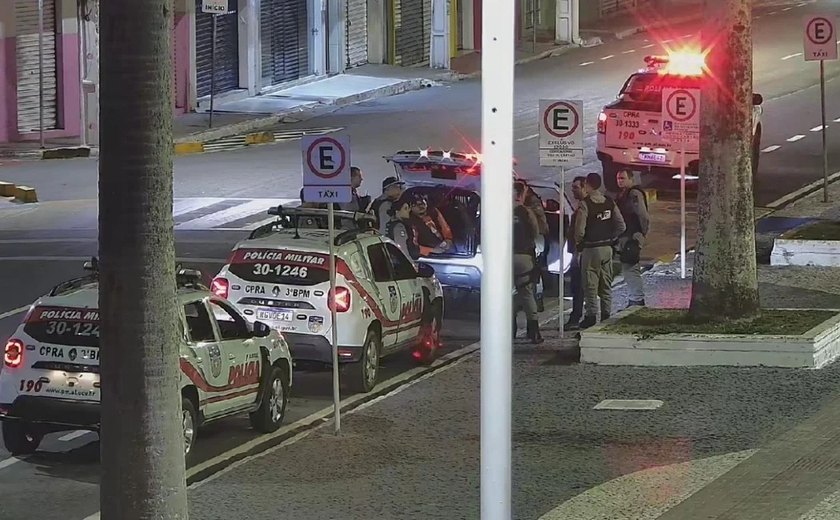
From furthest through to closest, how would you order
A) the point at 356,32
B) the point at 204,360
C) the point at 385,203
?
the point at 356,32 < the point at 385,203 < the point at 204,360

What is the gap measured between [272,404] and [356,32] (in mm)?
31190

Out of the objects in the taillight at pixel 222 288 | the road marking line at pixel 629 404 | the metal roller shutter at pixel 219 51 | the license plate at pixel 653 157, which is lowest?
the road marking line at pixel 629 404

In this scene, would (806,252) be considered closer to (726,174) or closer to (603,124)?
(726,174)

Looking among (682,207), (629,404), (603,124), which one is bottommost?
(629,404)

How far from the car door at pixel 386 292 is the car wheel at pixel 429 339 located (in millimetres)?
770

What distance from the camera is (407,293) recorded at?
17594 mm

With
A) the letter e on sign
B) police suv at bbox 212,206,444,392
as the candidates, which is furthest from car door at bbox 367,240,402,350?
the letter e on sign

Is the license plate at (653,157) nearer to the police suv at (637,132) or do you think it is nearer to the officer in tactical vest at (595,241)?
the police suv at (637,132)

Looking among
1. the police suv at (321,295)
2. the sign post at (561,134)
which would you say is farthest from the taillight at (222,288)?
the sign post at (561,134)

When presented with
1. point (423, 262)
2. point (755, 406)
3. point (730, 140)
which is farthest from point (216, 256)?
point (755, 406)

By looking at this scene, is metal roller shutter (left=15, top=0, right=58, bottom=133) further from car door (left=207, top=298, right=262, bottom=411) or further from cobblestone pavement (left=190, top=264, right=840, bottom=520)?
car door (left=207, top=298, right=262, bottom=411)

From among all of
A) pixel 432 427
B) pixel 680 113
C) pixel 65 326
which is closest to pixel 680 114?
pixel 680 113

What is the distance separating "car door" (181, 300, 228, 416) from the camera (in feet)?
45.0

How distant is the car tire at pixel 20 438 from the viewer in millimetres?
13742
